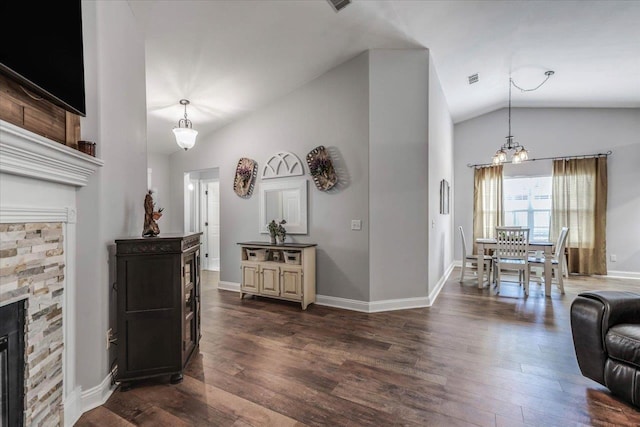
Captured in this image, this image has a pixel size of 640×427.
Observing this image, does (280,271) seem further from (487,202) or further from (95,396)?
(487,202)

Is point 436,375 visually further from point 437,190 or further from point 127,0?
point 127,0

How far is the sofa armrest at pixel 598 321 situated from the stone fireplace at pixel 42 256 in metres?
3.32

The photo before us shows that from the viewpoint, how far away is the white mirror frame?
4141 millimetres

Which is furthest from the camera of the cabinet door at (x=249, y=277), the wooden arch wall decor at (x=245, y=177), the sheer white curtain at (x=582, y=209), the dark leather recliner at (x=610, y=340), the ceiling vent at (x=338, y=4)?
the sheer white curtain at (x=582, y=209)

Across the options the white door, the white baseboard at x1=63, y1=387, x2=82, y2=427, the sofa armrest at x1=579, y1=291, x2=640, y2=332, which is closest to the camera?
the white baseboard at x1=63, y1=387, x2=82, y2=427

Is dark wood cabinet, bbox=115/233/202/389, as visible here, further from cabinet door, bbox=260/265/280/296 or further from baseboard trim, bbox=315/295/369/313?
baseboard trim, bbox=315/295/369/313

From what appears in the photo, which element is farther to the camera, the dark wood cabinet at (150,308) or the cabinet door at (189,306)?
the cabinet door at (189,306)

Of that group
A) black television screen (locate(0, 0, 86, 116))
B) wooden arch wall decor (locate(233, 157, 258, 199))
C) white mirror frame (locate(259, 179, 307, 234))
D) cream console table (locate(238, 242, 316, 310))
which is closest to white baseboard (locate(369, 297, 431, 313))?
cream console table (locate(238, 242, 316, 310))

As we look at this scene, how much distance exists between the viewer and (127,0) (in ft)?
7.73

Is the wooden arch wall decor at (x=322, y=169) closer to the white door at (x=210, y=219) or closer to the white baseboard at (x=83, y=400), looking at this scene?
the white baseboard at (x=83, y=400)

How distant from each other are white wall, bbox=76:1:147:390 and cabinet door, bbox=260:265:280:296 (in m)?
1.92

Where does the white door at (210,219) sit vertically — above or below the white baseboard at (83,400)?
above

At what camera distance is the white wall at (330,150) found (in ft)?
12.1

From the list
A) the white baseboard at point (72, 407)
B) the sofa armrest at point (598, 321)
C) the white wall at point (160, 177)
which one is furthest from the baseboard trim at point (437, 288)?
the white wall at point (160, 177)
